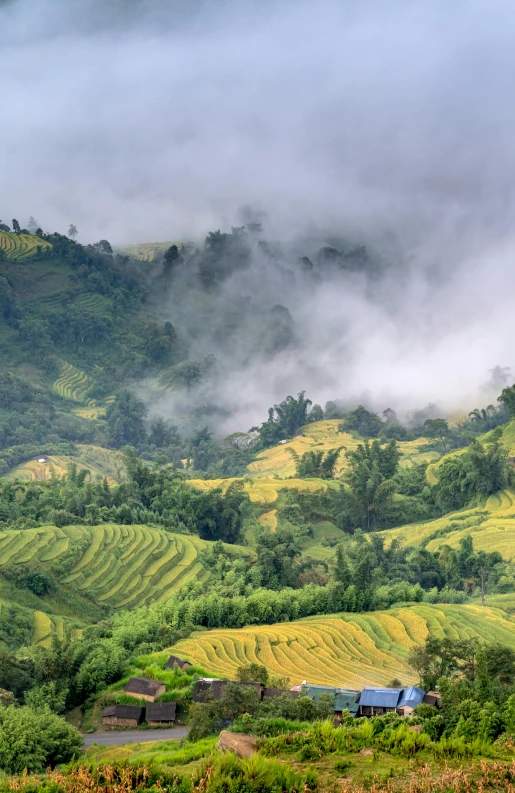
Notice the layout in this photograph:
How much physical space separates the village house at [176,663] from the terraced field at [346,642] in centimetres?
77

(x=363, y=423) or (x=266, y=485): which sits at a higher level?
(x=363, y=423)

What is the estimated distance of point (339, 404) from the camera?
7469 centimetres

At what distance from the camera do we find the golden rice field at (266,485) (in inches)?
1834

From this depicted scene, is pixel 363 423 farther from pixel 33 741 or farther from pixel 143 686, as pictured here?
pixel 33 741

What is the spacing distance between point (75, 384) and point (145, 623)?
5084cm

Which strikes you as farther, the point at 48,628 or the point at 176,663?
the point at 48,628

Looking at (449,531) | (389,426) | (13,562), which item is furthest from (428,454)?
(13,562)

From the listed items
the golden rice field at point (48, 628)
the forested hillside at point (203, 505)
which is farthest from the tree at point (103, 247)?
the golden rice field at point (48, 628)

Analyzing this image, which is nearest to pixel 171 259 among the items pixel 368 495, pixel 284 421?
pixel 284 421

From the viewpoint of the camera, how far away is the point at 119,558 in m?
32.8

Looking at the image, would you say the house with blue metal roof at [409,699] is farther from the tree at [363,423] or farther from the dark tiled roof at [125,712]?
the tree at [363,423]

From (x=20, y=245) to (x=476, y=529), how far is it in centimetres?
5789

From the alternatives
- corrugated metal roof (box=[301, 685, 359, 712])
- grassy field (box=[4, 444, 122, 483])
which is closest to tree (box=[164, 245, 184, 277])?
grassy field (box=[4, 444, 122, 483])

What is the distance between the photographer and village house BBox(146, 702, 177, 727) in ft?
60.3
